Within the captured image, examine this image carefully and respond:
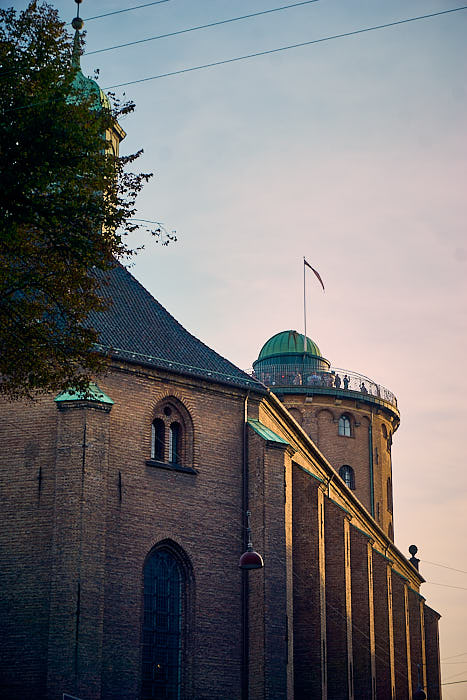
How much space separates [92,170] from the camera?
57.0ft

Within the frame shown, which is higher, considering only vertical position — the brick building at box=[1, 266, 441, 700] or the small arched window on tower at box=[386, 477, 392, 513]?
the small arched window on tower at box=[386, 477, 392, 513]

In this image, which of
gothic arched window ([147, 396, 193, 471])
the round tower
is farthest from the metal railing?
gothic arched window ([147, 396, 193, 471])

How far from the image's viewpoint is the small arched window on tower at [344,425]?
50.0m

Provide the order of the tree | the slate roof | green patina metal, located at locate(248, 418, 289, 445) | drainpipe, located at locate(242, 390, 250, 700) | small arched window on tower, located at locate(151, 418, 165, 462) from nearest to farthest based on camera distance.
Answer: the tree < drainpipe, located at locate(242, 390, 250, 700) < small arched window on tower, located at locate(151, 418, 165, 462) < the slate roof < green patina metal, located at locate(248, 418, 289, 445)

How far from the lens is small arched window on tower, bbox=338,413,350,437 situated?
164ft

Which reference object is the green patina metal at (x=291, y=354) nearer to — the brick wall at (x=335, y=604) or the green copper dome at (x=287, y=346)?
the green copper dome at (x=287, y=346)

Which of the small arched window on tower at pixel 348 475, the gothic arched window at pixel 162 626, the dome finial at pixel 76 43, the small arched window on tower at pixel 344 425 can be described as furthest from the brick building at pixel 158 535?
the small arched window on tower at pixel 344 425

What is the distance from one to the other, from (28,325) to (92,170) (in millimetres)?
2795

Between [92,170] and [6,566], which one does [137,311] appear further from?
[92,170]

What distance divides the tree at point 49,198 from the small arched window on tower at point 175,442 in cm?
852

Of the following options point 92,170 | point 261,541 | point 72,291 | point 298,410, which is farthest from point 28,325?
point 298,410

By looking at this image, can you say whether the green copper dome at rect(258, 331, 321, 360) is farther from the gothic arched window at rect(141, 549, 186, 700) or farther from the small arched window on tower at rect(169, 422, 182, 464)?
the gothic arched window at rect(141, 549, 186, 700)

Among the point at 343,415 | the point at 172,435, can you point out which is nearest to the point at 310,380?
the point at 343,415

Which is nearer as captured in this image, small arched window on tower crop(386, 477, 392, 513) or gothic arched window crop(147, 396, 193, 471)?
gothic arched window crop(147, 396, 193, 471)
